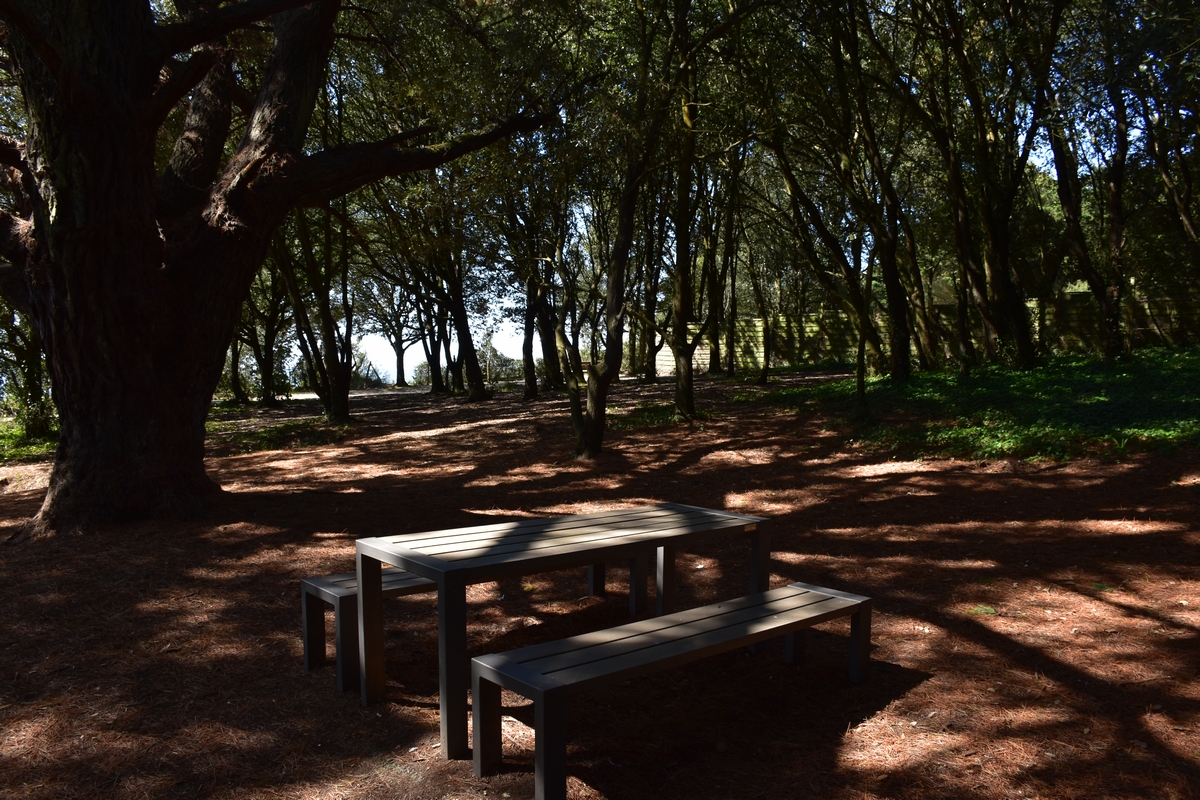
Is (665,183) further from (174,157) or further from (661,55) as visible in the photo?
(174,157)

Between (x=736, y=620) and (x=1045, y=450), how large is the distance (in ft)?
22.3

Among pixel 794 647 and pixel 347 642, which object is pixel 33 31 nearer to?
pixel 347 642

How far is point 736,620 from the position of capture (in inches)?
131

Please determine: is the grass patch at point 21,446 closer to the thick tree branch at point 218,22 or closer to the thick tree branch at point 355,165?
the thick tree branch at point 355,165

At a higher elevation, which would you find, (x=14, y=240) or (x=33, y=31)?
(x=33, y=31)

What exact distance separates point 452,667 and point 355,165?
5.95 meters

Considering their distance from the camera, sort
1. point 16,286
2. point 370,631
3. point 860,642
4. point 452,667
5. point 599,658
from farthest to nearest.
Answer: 1. point 16,286
2. point 860,642
3. point 370,631
4. point 452,667
5. point 599,658

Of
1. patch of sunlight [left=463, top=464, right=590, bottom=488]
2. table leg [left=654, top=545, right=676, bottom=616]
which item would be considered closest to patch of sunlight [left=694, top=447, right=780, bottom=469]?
patch of sunlight [left=463, top=464, right=590, bottom=488]

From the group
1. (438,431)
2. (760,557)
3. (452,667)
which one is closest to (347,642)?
(452,667)

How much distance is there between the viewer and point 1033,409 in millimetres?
10023

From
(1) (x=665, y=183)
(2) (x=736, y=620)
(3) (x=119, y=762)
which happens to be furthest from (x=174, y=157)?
(1) (x=665, y=183)

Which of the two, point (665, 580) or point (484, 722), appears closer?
point (484, 722)

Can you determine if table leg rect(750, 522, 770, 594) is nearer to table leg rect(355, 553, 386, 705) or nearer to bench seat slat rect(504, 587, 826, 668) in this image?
bench seat slat rect(504, 587, 826, 668)

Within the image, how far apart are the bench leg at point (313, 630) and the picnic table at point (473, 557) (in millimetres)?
500
